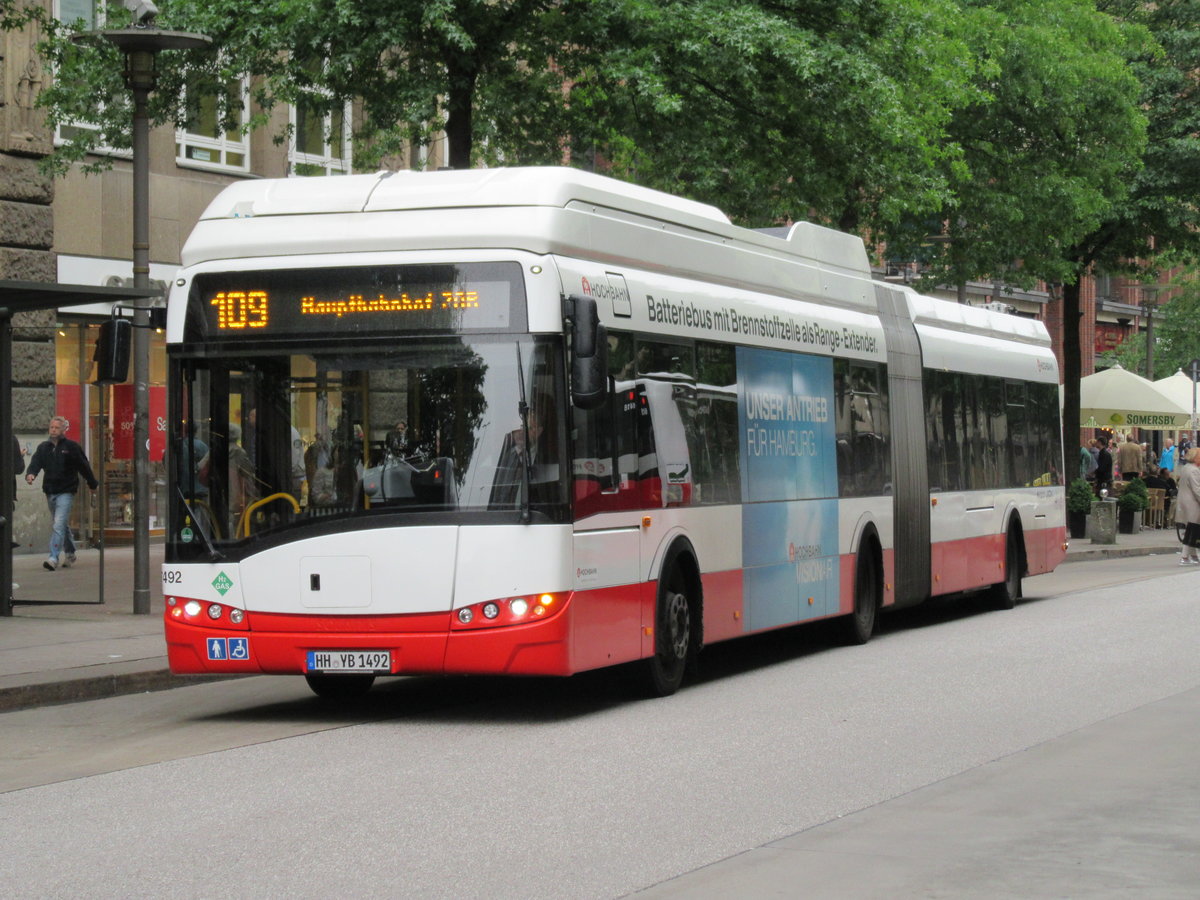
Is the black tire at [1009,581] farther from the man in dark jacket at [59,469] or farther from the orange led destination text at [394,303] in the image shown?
the orange led destination text at [394,303]

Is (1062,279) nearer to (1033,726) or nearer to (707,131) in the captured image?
(707,131)

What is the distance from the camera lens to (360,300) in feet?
36.1

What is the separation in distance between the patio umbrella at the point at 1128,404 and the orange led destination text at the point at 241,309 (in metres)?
30.1

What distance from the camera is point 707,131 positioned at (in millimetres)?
21312

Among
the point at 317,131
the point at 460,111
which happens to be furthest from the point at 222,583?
the point at 317,131

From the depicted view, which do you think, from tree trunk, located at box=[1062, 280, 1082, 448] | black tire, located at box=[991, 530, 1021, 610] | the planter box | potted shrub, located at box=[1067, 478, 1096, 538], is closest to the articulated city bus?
black tire, located at box=[991, 530, 1021, 610]

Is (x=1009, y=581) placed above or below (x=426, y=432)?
below

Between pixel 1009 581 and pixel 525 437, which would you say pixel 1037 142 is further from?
pixel 525 437

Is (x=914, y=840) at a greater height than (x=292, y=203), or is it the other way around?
(x=292, y=203)

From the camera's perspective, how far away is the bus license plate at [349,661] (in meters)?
10.9

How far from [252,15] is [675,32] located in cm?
422

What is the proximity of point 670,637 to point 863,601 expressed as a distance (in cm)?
455

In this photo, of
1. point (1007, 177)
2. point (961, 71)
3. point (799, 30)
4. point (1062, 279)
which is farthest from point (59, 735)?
point (1062, 279)

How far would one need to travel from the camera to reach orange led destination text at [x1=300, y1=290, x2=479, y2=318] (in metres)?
10.9
